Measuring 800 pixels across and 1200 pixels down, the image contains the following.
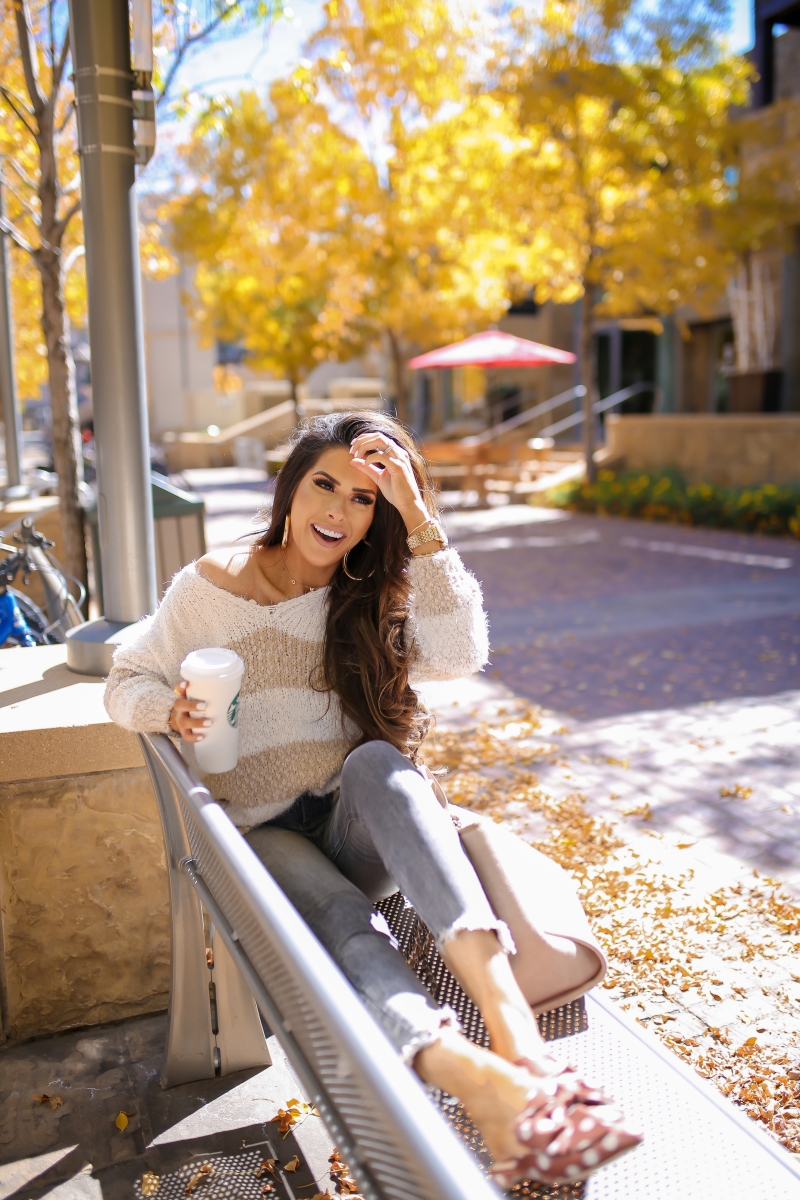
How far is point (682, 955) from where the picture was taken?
3234mm

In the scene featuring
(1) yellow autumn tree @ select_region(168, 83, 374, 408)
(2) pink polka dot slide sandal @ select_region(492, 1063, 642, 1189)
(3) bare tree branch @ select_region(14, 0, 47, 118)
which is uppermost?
(1) yellow autumn tree @ select_region(168, 83, 374, 408)

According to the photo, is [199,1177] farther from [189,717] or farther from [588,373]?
[588,373]

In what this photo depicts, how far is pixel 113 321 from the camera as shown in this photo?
319 cm

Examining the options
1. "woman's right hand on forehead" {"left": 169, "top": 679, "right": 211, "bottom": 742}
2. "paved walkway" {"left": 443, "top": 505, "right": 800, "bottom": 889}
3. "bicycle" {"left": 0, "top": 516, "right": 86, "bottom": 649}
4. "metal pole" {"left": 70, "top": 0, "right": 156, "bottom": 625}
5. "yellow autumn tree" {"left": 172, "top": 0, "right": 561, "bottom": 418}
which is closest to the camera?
"woman's right hand on forehead" {"left": 169, "top": 679, "right": 211, "bottom": 742}

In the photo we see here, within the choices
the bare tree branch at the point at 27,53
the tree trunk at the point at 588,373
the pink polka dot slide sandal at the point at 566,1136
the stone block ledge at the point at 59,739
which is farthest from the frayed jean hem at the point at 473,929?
the tree trunk at the point at 588,373

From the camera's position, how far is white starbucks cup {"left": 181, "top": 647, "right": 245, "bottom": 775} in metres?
2.04

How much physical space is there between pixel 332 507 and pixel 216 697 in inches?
25.2

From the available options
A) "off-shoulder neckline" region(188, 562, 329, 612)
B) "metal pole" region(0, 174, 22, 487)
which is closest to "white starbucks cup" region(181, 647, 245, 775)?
"off-shoulder neckline" region(188, 562, 329, 612)

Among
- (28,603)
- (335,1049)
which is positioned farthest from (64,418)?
(335,1049)

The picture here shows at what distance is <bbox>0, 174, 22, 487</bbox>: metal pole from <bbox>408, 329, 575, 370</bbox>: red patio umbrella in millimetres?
8175

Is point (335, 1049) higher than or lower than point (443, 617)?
lower

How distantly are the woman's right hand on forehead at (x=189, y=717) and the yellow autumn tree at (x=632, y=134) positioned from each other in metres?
13.8

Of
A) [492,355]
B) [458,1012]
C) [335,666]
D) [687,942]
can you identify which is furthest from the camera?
[492,355]

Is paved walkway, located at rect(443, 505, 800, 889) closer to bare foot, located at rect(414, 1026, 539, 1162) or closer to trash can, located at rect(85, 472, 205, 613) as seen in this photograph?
trash can, located at rect(85, 472, 205, 613)
